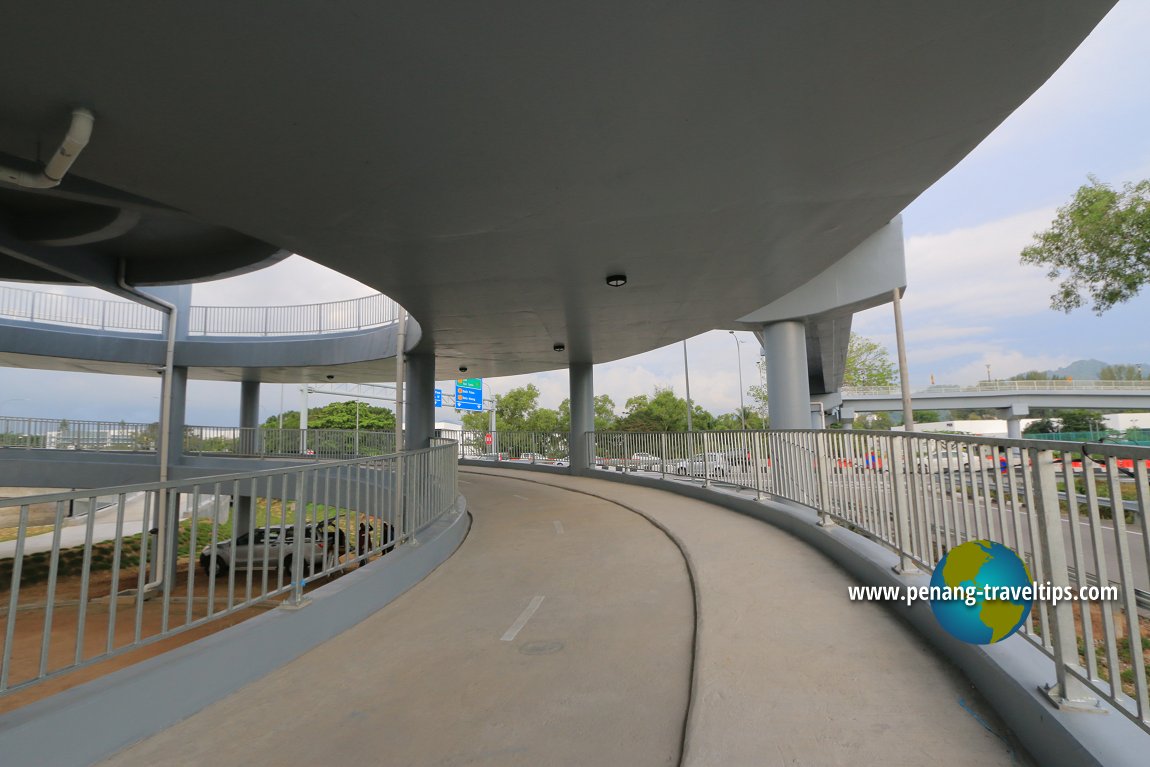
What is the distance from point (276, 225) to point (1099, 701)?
7422 millimetres

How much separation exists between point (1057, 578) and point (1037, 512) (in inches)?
12.9

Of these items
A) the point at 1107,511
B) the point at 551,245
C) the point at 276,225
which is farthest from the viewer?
the point at 551,245

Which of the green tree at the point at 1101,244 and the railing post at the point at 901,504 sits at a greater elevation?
the green tree at the point at 1101,244

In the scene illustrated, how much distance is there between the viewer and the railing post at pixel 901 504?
14.6 ft

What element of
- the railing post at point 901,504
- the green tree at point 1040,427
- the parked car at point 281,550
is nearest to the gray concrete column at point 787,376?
the railing post at point 901,504

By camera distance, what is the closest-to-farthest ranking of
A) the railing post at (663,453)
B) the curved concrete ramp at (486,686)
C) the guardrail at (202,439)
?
1. the curved concrete ramp at (486,686)
2. the railing post at (663,453)
3. the guardrail at (202,439)

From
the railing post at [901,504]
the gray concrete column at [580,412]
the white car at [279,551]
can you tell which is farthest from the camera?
the gray concrete column at [580,412]

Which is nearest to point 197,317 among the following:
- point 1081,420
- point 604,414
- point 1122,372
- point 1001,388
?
point 604,414

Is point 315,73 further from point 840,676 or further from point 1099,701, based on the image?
point 1099,701

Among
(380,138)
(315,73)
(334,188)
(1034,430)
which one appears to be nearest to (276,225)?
(334,188)

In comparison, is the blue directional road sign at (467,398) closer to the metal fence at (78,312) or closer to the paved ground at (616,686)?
the metal fence at (78,312)

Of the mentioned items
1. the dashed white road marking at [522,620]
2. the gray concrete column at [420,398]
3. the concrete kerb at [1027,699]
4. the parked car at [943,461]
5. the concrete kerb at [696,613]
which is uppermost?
the gray concrete column at [420,398]

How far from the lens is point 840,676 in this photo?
3.45 metres

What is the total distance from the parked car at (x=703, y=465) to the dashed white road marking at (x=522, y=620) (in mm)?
6680
